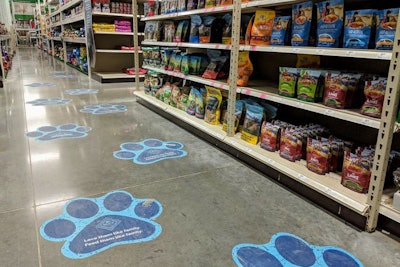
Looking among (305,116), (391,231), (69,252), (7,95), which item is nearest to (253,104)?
(305,116)

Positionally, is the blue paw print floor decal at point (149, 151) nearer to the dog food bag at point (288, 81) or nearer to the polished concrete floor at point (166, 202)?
the polished concrete floor at point (166, 202)

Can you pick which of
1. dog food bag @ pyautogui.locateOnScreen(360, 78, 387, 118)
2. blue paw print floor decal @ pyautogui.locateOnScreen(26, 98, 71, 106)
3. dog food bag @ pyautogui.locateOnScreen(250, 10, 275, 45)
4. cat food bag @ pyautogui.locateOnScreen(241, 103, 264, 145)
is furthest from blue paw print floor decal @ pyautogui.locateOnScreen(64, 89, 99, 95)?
dog food bag @ pyautogui.locateOnScreen(360, 78, 387, 118)

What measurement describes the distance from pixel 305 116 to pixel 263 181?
0.72 meters

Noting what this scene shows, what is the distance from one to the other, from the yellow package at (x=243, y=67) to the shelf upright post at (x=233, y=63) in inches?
2.1

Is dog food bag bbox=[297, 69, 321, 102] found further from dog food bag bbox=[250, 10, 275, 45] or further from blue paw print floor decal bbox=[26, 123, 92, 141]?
blue paw print floor decal bbox=[26, 123, 92, 141]

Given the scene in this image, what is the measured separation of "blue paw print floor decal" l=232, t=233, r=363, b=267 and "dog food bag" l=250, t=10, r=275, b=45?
1.39 metres

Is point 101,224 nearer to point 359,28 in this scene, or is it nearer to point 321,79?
point 321,79

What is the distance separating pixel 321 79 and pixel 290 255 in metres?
1.06

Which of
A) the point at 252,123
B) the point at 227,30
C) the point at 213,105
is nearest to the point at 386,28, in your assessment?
the point at 252,123

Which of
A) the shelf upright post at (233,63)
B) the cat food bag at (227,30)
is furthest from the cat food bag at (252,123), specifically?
the cat food bag at (227,30)

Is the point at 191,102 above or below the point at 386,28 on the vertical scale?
below

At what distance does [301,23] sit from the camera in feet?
A: 6.18

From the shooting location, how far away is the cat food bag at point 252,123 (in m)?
2.27

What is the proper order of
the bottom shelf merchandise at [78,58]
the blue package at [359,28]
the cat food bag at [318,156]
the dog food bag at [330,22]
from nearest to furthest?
the blue package at [359,28] → the dog food bag at [330,22] → the cat food bag at [318,156] → the bottom shelf merchandise at [78,58]
